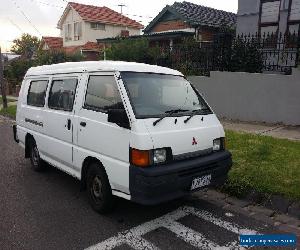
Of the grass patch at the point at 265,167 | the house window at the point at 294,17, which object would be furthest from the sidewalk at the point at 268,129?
the house window at the point at 294,17

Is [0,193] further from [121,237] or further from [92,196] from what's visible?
[121,237]

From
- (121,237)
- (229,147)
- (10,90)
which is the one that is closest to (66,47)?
(10,90)

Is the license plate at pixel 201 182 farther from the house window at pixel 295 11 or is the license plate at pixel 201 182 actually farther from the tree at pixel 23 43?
the tree at pixel 23 43

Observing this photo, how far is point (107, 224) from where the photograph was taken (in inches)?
177

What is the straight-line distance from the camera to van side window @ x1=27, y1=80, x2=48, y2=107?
21.0 ft

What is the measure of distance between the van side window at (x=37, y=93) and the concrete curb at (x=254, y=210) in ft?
11.4

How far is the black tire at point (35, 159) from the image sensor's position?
6.79 meters

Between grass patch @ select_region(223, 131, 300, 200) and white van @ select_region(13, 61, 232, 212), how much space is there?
0.72m

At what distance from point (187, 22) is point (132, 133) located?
23.5 metres

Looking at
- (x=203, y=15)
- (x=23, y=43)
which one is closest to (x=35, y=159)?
(x=203, y=15)

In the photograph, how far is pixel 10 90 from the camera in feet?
98.1

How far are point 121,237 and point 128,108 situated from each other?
5.38 feet

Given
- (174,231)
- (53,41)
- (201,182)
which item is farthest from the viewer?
(53,41)

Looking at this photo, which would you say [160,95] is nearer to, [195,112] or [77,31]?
[195,112]
